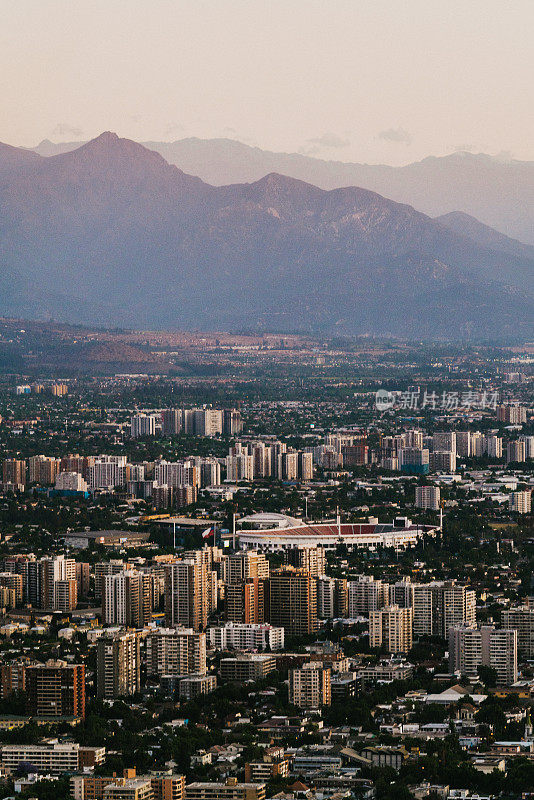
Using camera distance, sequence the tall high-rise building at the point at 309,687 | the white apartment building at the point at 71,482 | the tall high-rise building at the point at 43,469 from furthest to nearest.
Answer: the tall high-rise building at the point at 43,469 → the white apartment building at the point at 71,482 → the tall high-rise building at the point at 309,687

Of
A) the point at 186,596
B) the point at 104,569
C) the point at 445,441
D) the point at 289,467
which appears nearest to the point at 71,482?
the point at 289,467

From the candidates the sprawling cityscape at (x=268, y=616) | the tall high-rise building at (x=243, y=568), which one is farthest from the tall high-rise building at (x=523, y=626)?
the tall high-rise building at (x=243, y=568)

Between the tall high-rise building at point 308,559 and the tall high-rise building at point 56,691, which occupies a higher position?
the tall high-rise building at point 308,559

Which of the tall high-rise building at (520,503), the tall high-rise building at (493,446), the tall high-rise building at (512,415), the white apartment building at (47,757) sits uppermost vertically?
the tall high-rise building at (512,415)

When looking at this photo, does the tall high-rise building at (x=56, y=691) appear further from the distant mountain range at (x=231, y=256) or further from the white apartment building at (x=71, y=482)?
the distant mountain range at (x=231, y=256)

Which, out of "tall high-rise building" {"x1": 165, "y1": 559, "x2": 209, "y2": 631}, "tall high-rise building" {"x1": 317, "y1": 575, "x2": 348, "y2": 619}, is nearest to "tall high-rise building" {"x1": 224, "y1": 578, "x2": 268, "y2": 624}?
"tall high-rise building" {"x1": 165, "y1": 559, "x2": 209, "y2": 631}

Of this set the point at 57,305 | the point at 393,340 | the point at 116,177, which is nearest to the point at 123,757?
the point at 393,340

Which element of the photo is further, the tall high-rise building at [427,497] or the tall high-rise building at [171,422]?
the tall high-rise building at [171,422]
